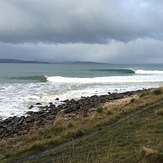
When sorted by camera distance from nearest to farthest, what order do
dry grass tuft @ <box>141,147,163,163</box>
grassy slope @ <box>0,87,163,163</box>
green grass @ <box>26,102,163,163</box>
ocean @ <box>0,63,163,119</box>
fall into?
dry grass tuft @ <box>141,147,163,163</box>, green grass @ <box>26,102,163,163</box>, grassy slope @ <box>0,87,163,163</box>, ocean @ <box>0,63,163,119</box>

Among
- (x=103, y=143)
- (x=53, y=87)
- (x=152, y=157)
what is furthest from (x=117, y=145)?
(x=53, y=87)

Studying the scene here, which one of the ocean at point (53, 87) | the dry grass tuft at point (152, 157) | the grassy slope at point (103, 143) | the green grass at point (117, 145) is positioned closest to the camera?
the dry grass tuft at point (152, 157)

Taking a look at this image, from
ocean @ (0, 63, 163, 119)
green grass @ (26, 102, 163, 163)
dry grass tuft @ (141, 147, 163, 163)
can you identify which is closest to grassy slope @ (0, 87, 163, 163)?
green grass @ (26, 102, 163, 163)

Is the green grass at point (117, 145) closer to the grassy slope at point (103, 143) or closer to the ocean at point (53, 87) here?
the grassy slope at point (103, 143)

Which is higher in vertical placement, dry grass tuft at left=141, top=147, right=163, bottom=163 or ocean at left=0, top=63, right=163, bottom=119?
dry grass tuft at left=141, top=147, right=163, bottom=163

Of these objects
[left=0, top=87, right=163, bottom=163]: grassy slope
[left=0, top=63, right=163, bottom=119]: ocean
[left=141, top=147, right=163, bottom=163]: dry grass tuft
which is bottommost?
[left=0, top=63, right=163, bottom=119]: ocean

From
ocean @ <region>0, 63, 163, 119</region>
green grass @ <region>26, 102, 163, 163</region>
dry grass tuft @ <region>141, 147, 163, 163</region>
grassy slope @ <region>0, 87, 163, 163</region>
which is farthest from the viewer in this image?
ocean @ <region>0, 63, 163, 119</region>

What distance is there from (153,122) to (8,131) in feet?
24.1

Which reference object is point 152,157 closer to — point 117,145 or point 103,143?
point 117,145

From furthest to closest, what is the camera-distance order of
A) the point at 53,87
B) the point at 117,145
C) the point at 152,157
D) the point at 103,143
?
the point at 53,87, the point at 103,143, the point at 117,145, the point at 152,157

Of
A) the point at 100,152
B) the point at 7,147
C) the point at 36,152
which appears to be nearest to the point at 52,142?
the point at 36,152

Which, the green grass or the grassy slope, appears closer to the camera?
the green grass

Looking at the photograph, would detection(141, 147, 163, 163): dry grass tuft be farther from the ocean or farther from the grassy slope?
the ocean

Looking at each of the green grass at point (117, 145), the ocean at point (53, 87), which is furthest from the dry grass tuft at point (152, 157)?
the ocean at point (53, 87)
